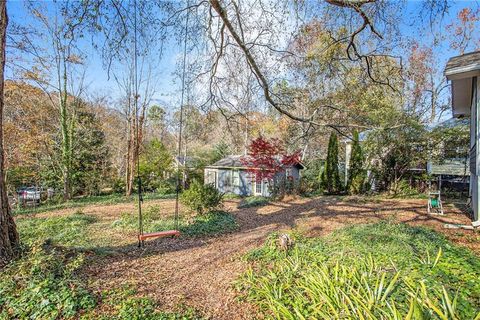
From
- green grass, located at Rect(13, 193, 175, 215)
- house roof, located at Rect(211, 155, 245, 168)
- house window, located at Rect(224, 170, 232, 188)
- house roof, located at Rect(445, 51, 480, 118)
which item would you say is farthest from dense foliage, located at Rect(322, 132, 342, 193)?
green grass, located at Rect(13, 193, 175, 215)

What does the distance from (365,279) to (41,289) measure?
11.8ft

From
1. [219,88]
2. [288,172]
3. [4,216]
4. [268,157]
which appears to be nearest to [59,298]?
[4,216]

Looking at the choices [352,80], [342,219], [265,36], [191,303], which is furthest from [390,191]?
[191,303]

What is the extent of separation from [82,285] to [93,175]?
1421 cm

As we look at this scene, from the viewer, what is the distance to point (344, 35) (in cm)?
504

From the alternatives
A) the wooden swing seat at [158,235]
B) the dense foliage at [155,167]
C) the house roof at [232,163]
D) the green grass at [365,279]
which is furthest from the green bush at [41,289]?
the dense foliage at [155,167]

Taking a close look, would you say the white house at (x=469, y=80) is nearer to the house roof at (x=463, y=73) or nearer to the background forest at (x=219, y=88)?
the house roof at (x=463, y=73)

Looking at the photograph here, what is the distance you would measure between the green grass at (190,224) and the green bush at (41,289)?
2854mm

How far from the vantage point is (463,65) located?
5.51 m

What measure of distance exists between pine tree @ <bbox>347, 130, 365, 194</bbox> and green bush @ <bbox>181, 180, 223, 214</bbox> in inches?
310

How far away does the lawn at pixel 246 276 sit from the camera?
256cm

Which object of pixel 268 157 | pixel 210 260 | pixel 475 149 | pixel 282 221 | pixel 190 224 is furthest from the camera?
pixel 268 157

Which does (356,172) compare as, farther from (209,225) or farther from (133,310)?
(133,310)

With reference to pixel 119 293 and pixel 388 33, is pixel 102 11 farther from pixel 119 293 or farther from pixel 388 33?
pixel 388 33
